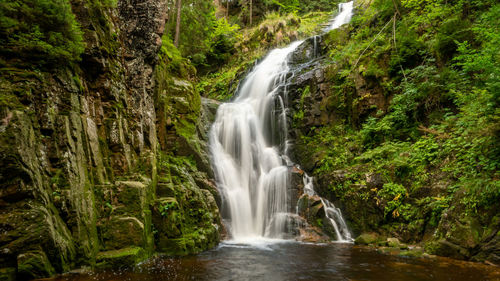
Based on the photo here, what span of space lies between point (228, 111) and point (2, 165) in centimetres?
1020

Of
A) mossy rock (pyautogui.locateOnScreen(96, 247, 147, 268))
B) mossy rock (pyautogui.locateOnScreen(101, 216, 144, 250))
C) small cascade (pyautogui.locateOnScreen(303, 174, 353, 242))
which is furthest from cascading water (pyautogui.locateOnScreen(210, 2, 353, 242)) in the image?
mossy rock (pyautogui.locateOnScreen(96, 247, 147, 268))

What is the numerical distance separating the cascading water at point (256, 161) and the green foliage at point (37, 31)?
6.20 m

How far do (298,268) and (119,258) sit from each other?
135 inches

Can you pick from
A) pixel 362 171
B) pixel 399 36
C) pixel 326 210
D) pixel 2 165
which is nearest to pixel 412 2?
pixel 399 36

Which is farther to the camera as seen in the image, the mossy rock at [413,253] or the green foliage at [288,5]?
the green foliage at [288,5]

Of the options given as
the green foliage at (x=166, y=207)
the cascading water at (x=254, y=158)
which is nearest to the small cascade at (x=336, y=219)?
the cascading water at (x=254, y=158)

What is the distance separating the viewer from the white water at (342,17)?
2160 cm

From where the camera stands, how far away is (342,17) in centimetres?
2283

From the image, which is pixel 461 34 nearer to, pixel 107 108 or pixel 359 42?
pixel 359 42

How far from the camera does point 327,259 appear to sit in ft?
21.0

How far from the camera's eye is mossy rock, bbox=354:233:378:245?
8.04 metres

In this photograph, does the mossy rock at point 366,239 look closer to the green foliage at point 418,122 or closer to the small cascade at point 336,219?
the green foliage at point 418,122

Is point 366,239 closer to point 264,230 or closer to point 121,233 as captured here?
point 264,230

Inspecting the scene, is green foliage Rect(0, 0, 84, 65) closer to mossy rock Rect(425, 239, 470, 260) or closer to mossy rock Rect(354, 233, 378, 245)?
mossy rock Rect(354, 233, 378, 245)
